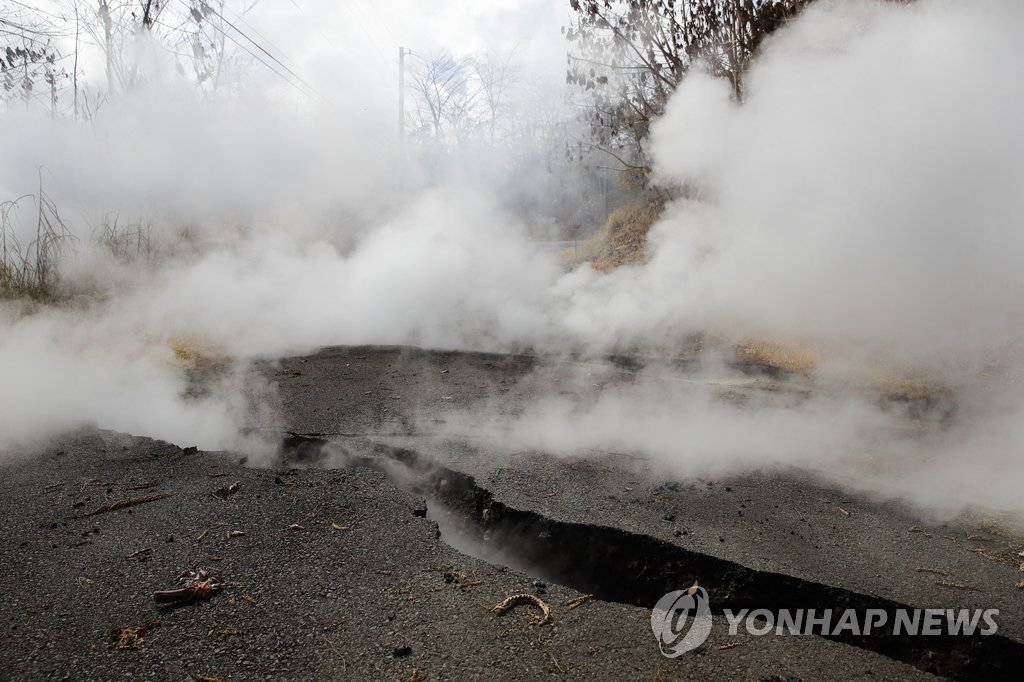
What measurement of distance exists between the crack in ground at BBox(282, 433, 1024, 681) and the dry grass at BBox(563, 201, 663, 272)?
9476mm

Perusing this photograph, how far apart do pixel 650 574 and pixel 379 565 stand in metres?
1.18

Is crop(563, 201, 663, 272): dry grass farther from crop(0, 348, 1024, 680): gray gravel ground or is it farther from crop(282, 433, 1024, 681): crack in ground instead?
crop(282, 433, 1024, 681): crack in ground

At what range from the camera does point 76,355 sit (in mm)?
5918

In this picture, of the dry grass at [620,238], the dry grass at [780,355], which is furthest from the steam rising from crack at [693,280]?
the dry grass at [620,238]

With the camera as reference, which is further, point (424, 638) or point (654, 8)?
point (654, 8)

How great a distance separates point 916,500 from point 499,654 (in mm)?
2621

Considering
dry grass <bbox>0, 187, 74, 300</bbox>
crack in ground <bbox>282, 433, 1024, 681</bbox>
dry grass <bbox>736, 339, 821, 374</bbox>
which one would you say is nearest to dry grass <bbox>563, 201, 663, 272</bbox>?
dry grass <bbox>736, 339, 821, 374</bbox>

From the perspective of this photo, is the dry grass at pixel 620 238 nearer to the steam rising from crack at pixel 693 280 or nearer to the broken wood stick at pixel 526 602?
the steam rising from crack at pixel 693 280

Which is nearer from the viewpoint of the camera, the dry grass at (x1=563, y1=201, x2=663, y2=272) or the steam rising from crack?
the steam rising from crack

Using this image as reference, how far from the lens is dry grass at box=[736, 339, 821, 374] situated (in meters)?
6.59

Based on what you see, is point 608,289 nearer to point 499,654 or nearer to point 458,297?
point 458,297

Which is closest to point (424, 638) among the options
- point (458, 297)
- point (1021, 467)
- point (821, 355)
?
point (1021, 467)

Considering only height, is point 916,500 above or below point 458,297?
below

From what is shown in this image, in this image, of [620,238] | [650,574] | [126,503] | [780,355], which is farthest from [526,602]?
[620,238]
